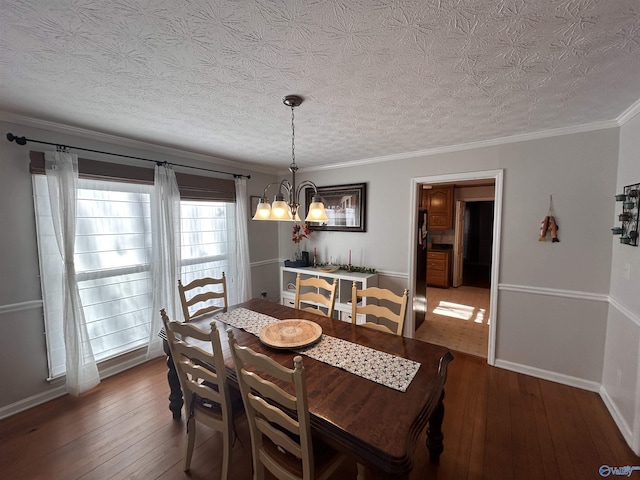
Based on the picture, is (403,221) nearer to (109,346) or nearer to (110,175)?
(110,175)

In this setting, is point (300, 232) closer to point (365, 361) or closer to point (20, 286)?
point (365, 361)

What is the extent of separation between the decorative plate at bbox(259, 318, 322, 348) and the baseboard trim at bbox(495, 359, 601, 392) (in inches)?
Result: 87.2

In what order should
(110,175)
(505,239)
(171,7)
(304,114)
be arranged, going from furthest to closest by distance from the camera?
(505,239)
(110,175)
(304,114)
(171,7)

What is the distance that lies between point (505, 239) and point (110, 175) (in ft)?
13.0

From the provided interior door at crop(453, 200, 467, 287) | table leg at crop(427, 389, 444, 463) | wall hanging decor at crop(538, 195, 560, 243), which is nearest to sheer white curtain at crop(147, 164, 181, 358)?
table leg at crop(427, 389, 444, 463)

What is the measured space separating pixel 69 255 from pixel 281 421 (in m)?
2.42

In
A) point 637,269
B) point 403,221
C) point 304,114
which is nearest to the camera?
point 637,269

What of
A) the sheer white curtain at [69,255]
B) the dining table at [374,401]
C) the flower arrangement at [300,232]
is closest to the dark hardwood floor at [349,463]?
the sheer white curtain at [69,255]

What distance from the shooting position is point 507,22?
42.6 inches

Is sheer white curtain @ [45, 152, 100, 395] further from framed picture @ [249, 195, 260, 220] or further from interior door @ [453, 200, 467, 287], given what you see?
interior door @ [453, 200, 467, 287]

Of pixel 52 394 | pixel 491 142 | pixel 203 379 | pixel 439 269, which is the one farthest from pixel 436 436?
pixel 439 269

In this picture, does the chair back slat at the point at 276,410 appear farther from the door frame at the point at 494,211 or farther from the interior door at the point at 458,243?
the interior door at the point at 458,243

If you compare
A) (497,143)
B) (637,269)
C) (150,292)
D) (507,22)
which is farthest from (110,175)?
(637,269)

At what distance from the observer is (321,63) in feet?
4.51
